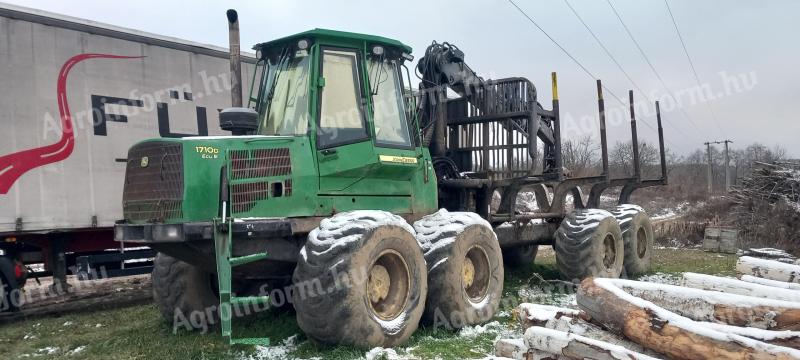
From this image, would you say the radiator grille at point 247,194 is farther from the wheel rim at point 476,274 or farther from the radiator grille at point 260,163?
the wheel rim at point 476,274

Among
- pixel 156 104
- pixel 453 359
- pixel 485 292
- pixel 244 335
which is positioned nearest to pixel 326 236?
pixel 453 359

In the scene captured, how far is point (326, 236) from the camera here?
5352mm

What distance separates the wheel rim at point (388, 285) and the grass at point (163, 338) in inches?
15.2

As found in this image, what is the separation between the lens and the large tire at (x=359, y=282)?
5191mm

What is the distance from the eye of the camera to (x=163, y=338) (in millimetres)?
6602

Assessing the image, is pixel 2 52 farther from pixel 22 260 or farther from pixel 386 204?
pixel 386 204

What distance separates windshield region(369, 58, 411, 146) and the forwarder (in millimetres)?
19

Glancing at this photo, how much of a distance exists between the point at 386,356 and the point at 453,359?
Answer: 1.98 feet

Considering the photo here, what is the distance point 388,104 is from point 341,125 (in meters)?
0.77

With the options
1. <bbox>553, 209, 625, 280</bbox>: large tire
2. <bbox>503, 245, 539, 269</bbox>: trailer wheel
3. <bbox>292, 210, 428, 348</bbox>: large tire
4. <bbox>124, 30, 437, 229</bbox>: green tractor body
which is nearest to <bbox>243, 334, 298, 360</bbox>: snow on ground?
<bbox>292, 210, 428, 348</bbox>: large tire

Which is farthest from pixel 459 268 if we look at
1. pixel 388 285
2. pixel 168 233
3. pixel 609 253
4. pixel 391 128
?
pixel 609 253

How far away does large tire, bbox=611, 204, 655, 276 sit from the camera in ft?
35.0

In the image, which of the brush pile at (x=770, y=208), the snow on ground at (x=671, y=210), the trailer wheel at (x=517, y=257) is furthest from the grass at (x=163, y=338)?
the snow on ground at (x=671, y=210)

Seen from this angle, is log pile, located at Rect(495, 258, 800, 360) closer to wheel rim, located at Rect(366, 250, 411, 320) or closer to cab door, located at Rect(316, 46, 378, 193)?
wheel rim, located at Rect(366, 250, 411, 320)
